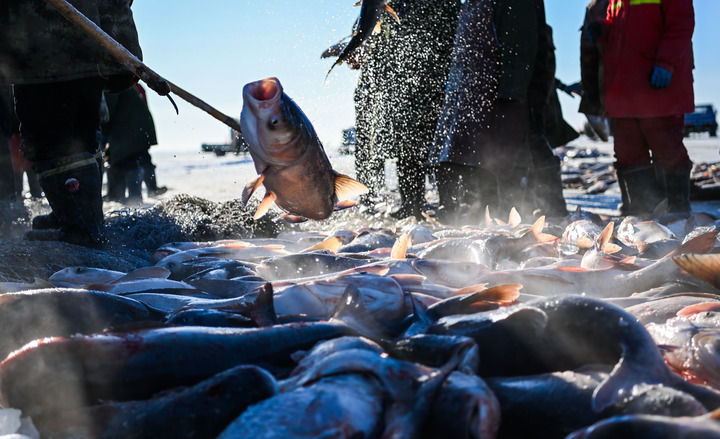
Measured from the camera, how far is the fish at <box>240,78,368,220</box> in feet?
9.07

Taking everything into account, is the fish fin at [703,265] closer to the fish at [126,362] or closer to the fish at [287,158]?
the fish at [126,362]

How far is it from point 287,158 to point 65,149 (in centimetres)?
220

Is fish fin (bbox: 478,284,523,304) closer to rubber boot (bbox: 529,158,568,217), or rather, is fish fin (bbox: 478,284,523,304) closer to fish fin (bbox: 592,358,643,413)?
fish fin (bbox: 592,358,643,413)

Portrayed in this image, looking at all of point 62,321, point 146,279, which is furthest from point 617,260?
point 62,321

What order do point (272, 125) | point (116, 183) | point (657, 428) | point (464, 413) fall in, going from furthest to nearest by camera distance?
point (116, 183), point (272, 125), point (464, 413), point (657, 428)

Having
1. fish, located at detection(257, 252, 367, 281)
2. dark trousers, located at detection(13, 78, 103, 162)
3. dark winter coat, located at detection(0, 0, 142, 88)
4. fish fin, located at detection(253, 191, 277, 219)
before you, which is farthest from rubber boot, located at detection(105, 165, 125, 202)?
fish, located at detection(257, 252, 367, 281)

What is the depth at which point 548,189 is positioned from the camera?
749cm

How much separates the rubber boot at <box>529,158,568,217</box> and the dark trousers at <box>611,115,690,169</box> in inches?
36.9

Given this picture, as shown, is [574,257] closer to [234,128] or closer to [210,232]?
[234,128]

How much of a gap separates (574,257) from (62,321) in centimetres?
270

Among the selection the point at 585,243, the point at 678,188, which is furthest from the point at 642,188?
the point at 585,243

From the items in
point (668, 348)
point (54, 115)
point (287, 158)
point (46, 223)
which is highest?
point (54, 115)

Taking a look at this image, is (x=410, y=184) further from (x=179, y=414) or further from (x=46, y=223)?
(x=179, y=414)

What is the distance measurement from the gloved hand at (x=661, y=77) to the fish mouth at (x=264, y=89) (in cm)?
471
